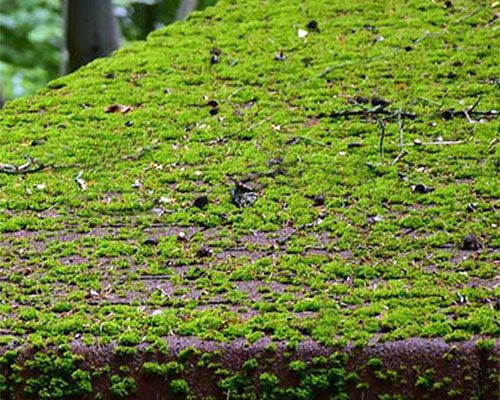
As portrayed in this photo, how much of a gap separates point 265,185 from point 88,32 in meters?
3.47

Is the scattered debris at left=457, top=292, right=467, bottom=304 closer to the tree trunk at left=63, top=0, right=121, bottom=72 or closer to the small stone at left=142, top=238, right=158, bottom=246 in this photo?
the small stone at left=142, top=238, right=158, bottom=246

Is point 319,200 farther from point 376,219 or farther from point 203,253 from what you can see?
point 203,253

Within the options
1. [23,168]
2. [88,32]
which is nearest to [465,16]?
[23,168]

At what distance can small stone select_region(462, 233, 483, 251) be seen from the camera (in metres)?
2.28

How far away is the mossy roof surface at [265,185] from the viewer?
202 centimetres

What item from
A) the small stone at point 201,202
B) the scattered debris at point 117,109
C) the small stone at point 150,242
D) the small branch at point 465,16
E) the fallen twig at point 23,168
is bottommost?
the small stone at point 150,242

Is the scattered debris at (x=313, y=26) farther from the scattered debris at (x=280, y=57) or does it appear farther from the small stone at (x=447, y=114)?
the small stone at (x=447, y=114)

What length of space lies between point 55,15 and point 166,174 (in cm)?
688

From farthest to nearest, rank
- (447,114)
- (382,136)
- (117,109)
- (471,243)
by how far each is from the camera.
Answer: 1. (117,109)
2. (447,114)
3. (382,136)
4. (471,243)

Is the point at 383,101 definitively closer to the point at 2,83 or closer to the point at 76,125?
the point at 76,125

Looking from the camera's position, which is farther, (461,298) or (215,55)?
(215,55)

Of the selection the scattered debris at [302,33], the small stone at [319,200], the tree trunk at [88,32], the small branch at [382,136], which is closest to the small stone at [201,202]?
the small stone at [319,200]

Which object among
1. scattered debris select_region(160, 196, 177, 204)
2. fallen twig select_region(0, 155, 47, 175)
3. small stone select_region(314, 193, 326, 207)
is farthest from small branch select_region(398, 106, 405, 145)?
fallen twig select_region(0, 155, 47, 175)

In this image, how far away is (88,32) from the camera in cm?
581
